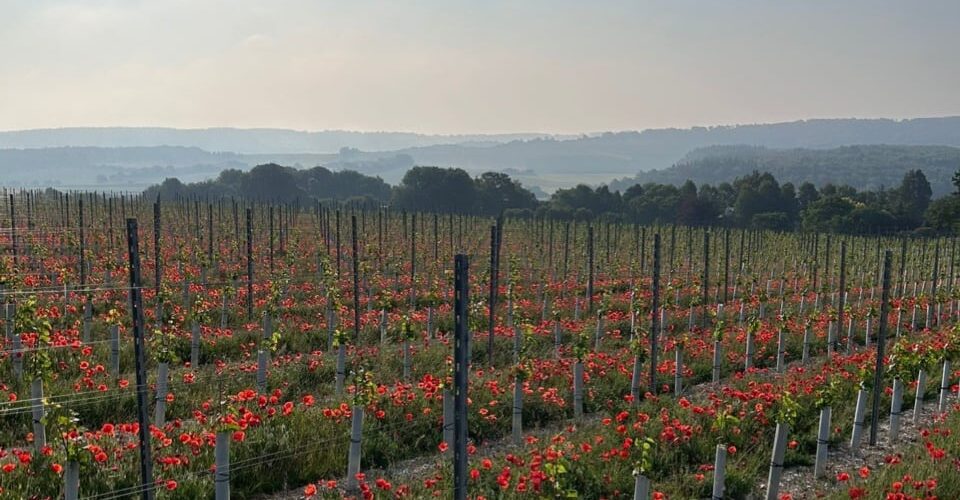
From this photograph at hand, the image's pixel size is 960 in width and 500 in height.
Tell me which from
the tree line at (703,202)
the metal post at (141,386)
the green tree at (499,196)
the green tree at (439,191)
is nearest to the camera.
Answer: the metal post at (141,386)

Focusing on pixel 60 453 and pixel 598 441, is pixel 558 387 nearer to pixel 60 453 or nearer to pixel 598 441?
pixel 598 441

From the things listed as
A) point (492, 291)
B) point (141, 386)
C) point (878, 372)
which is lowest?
point (878, 372)

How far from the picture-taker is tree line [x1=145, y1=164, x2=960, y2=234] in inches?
2517

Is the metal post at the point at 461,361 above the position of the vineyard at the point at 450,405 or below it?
above

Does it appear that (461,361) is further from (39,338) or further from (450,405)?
(39,338)

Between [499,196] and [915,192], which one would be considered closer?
[915,192]

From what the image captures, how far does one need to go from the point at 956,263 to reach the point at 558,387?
37.5m

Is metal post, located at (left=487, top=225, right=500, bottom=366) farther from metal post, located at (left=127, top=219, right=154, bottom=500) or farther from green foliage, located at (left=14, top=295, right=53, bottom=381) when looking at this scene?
metal post, located at (left=127, top=219, right=154, bottom=500)

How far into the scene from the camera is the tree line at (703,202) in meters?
63.9

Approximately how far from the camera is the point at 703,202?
72562 mm

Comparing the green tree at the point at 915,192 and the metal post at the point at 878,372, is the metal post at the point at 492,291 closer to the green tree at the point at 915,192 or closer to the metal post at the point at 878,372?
the metal post at the point at 878,372

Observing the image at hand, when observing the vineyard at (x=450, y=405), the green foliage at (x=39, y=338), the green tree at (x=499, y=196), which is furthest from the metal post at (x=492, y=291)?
the green tree at (x=499, y=196)

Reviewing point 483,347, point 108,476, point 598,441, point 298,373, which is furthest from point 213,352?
point 598,441

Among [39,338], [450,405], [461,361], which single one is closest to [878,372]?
[450,405]
